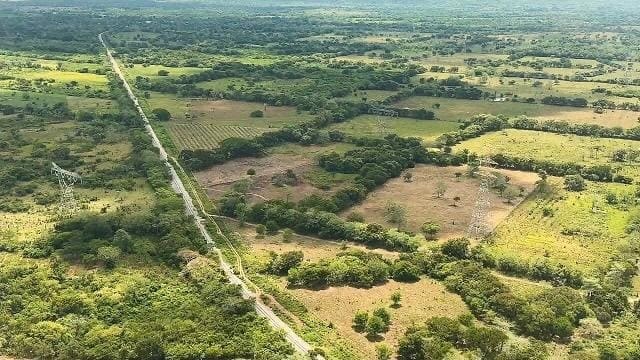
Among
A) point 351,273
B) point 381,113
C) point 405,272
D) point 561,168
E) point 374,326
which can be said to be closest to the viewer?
point 374,326

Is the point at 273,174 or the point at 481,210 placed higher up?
the point at 481,210

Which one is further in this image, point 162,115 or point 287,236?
point 162,115

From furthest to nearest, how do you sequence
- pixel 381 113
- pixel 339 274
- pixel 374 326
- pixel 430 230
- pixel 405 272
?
pixel 381 113 → pixel 430 230 → pixel 405 272 → pixel 339 274 → pixel 374 326

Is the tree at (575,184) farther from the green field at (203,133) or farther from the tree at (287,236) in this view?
the green field at (203,133)

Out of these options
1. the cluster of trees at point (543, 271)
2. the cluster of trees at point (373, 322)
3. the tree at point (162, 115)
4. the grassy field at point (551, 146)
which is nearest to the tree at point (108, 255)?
the cluster of trees at point (373, 322)

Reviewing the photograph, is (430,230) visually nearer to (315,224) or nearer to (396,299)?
(315,224)

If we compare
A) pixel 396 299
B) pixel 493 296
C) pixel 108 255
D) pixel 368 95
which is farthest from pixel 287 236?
pixel 368 95

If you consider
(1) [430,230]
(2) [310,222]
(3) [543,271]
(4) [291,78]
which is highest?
(3) [543,271]

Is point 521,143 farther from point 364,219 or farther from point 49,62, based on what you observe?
point 49,62
